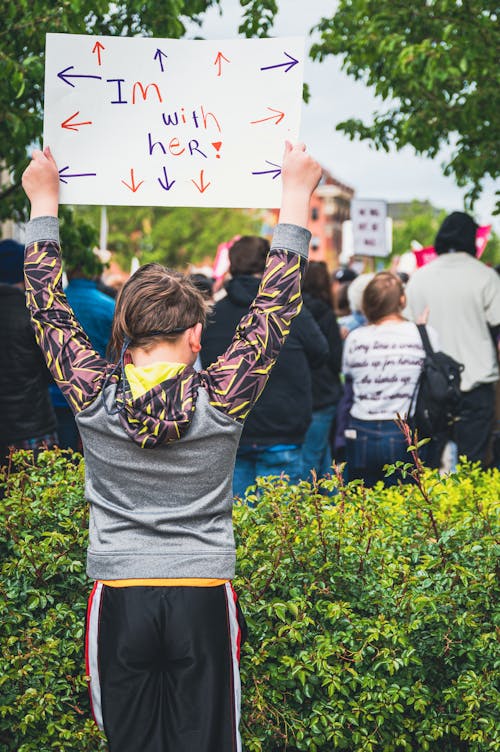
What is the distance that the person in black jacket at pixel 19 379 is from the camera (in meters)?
5.88

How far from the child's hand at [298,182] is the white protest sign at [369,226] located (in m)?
11.1

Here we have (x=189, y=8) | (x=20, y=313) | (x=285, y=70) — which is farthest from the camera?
(x=189, y=8)

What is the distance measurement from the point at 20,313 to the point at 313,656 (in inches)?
129

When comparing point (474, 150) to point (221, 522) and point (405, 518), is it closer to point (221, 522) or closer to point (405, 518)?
point (405, 518)

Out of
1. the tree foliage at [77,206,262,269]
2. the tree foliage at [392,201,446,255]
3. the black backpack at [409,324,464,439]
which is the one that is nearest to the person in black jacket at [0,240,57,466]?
the black backpack at [409,324,464,439]

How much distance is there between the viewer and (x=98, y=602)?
2.57 m

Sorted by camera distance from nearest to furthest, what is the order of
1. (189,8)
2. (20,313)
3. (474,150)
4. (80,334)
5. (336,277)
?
(80,334), (20,313), (189,8), (474,150), (336,277)

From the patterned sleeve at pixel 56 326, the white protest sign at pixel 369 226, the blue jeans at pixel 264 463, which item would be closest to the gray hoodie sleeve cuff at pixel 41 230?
the patterned sleeve at pixel 56 326

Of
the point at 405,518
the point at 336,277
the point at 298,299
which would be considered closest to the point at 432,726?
the point at 405,518

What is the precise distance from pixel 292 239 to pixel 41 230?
67 centimetres

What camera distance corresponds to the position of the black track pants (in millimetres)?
2486

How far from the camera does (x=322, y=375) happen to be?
25.7 ft

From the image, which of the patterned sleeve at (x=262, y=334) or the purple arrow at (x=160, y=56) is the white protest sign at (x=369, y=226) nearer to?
the purple arrow at (x=160, y=56)

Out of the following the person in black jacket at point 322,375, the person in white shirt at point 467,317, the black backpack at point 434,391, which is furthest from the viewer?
the person in black jacket at point 322,375
